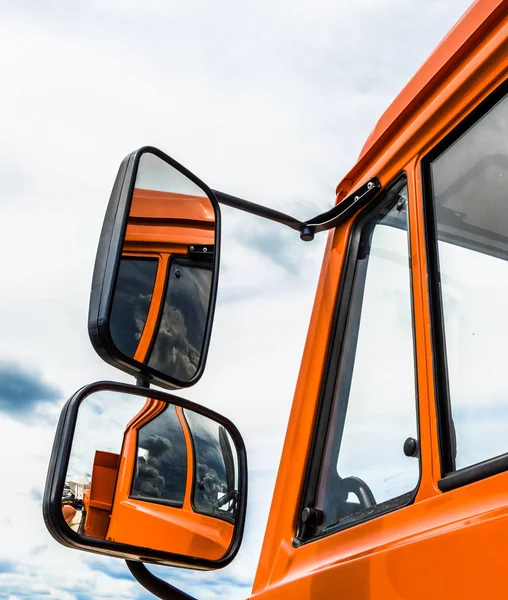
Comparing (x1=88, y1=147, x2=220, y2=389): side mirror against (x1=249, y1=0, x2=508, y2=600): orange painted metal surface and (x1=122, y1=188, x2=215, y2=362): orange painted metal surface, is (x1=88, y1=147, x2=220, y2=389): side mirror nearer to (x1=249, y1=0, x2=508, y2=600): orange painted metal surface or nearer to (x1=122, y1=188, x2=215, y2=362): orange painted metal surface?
(x1=122, y1=188, x2=215, y2=362): orange painted metal surface

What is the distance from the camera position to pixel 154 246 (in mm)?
1672

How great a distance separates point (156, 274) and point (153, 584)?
0.71 meters

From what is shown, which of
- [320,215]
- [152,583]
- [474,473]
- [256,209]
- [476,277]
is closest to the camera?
[474,473]

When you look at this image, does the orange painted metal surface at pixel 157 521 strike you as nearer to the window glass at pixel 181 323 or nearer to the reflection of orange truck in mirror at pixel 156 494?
the reflection of orange truck in mirror at pixel 156 494

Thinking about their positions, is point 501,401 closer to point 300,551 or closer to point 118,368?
point 300,551

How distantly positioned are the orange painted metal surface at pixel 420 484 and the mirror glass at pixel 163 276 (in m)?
0.35

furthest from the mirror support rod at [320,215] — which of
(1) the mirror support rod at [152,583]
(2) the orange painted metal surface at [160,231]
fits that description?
(1) the mirror support rod at [152,583]

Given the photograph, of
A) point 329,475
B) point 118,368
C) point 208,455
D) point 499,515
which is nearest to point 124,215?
point 118,368

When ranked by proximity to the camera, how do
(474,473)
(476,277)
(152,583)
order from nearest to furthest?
1. (474,473)
2. (476,277)
3. (152,583)

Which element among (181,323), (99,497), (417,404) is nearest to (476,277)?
(417,404)

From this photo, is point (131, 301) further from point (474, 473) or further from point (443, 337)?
point (474, 473)

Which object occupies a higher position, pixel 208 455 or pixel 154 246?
pixel 154 246

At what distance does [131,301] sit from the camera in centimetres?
161

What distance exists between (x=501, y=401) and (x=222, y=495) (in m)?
0.76
